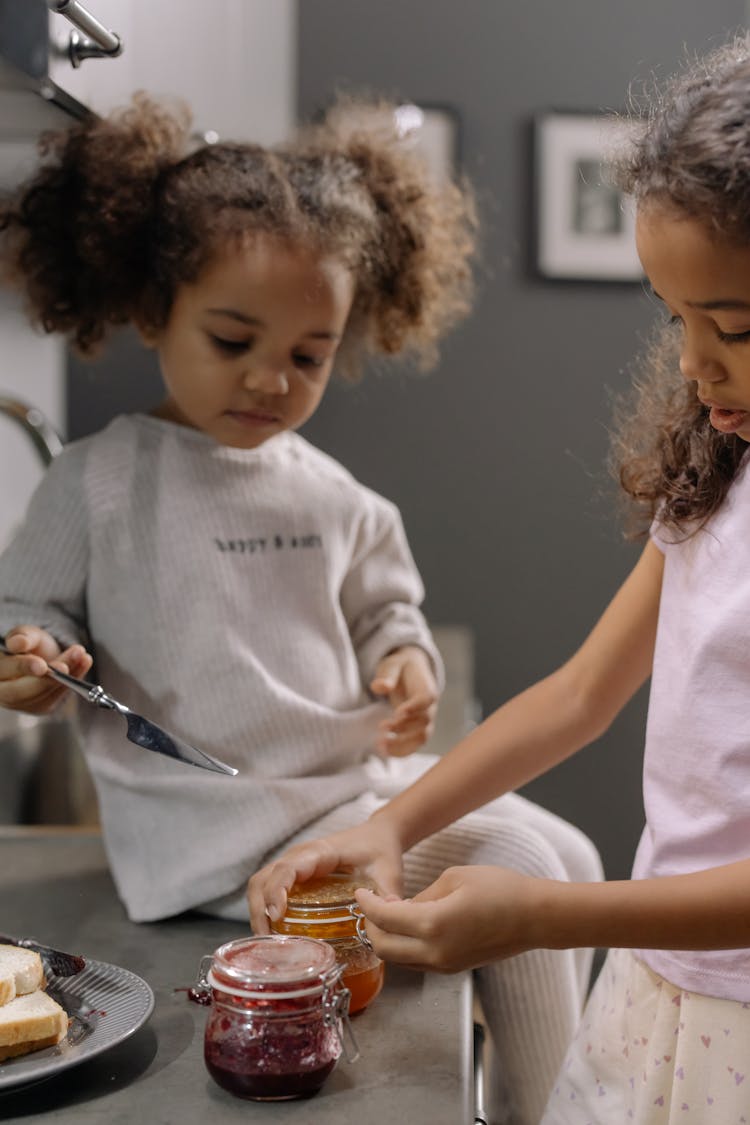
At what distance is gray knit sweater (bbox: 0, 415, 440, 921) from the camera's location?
3.76ft

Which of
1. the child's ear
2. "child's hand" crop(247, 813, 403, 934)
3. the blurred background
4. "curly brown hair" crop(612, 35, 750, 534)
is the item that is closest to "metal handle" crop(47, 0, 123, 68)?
the child's ear

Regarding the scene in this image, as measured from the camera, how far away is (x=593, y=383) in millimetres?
2805

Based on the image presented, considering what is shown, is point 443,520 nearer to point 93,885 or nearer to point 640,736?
point 640,736

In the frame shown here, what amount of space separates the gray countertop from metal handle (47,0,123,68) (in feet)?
2.38

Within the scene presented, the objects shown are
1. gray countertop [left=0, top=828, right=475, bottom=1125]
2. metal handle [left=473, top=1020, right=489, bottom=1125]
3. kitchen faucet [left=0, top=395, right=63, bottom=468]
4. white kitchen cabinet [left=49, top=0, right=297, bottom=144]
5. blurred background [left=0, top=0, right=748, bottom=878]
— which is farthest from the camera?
blurred background [left=0, top=0, right=748, bottom=878]

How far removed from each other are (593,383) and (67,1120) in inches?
88.8

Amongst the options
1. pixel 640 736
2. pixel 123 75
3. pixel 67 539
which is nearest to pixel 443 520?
pixel 640 736

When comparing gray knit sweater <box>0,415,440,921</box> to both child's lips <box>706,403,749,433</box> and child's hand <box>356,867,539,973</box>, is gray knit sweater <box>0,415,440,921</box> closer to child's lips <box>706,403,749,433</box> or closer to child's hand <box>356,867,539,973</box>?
child's hand <box>356,867,539,973</box>

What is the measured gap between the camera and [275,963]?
2.66 feet

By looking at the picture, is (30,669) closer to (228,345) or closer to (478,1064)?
(228,345)

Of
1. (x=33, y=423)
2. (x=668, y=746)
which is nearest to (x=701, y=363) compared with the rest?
(x=668, y=746)

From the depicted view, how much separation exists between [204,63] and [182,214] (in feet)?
2.77

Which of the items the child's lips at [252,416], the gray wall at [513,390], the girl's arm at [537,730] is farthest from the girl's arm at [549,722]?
the gray wall at [513,390]

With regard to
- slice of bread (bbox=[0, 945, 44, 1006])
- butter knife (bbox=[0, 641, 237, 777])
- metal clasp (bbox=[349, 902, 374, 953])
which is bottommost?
slice of bread (bbox=[0, 945, 44, 1006])
